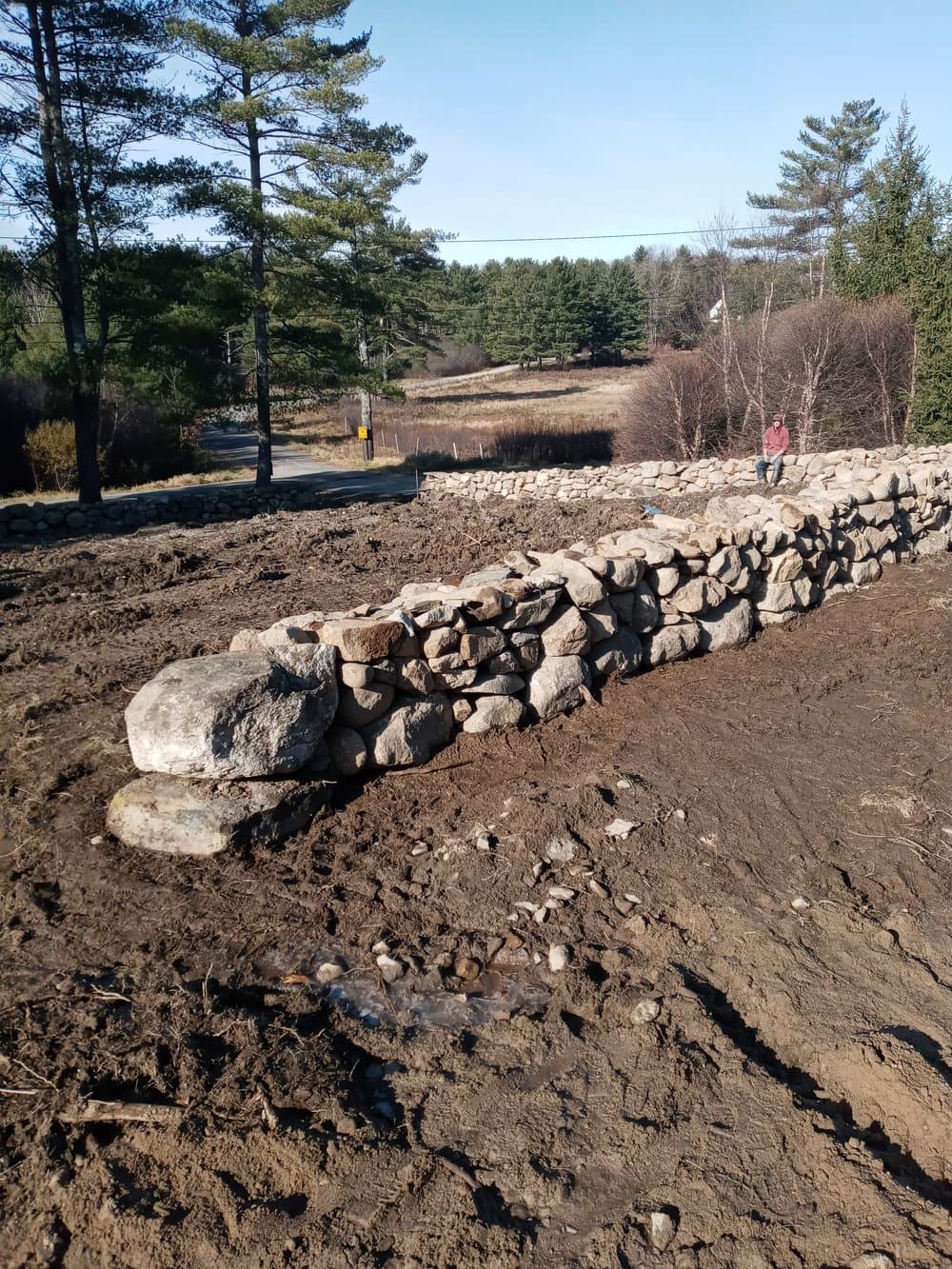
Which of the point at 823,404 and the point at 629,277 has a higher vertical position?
the point at 629,277

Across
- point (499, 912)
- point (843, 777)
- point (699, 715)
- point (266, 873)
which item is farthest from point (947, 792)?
point (266, 873)

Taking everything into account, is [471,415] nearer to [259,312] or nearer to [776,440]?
[259,312]

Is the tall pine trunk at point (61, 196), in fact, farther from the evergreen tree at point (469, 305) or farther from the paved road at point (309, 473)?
the evergreen tree at point (469, 305)

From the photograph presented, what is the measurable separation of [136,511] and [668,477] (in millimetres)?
10957

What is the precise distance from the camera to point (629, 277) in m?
68.2

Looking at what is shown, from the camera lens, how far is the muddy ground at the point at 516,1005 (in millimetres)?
2393

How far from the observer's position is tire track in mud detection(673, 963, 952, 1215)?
249 cm

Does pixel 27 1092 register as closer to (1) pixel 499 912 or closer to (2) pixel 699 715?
(1) pixel 499 912

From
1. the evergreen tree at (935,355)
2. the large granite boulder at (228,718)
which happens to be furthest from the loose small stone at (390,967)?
the evergreen tree at (935,355)

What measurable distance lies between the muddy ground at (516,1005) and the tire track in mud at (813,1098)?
1 cm

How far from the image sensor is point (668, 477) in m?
18.3

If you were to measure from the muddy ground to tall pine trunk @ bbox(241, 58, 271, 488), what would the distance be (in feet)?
53.9

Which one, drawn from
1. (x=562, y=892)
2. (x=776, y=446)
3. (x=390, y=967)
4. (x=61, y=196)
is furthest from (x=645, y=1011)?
(x=61, y=196)

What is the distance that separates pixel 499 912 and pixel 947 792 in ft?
9.21
